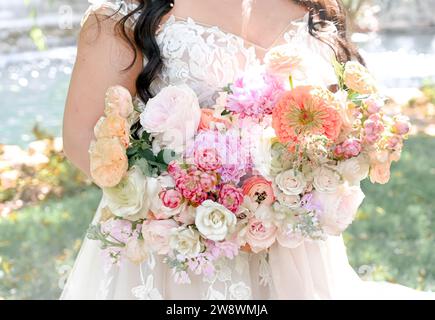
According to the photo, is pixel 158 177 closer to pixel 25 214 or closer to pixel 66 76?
pixel 25 214

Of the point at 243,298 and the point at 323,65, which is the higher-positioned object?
the point at 323,65

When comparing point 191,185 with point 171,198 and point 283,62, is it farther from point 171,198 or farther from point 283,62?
point 283,62

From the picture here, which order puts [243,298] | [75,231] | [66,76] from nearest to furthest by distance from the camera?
1. [243,298]
2. [75,231]
3. [66,76]

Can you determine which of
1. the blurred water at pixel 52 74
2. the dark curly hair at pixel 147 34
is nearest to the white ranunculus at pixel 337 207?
the dark curly hair at pixel 147 34

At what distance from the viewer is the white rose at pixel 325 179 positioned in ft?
7.14

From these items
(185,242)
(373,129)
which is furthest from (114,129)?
(373,129)

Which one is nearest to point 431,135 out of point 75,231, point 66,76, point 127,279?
point 75,231

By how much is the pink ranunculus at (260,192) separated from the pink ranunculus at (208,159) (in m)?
0.12

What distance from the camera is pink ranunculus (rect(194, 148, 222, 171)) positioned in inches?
84.4

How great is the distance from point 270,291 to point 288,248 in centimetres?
14

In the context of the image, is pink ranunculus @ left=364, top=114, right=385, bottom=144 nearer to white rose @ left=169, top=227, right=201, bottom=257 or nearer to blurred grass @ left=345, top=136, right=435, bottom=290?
white rose @ left=169, top=227, right=201, bottom=257

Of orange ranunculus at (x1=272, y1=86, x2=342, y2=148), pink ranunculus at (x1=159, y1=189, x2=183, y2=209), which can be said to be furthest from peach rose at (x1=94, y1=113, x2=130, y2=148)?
orange ranunculus at (x1=272, y1=86, x2=342, y2=148)

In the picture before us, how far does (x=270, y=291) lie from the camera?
245 centimetres
